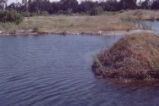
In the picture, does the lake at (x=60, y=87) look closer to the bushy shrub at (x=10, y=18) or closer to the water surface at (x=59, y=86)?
the water surface at (x=59, y=86)

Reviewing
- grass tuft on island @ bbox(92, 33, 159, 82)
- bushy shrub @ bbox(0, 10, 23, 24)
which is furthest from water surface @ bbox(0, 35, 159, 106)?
bushy shrub @ bbox(0, 10, 23, 24)

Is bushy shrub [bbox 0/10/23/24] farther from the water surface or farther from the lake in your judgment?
the lake

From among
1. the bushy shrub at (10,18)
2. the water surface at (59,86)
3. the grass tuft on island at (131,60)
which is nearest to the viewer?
the water surface at (59,86)

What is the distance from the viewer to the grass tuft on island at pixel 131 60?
1446cm

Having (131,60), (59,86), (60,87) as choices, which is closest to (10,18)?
(131,60)

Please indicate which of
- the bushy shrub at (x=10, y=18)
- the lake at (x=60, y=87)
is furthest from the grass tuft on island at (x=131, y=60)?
the bushy shrub at (x=10, y=18)

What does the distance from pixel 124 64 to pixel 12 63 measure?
8081 millimetres

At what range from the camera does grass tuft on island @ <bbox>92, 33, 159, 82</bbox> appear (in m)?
14.5

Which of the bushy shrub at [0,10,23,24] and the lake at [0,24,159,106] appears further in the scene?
the bushy shrub at [0,10,23,24]

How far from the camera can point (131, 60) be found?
587 inches

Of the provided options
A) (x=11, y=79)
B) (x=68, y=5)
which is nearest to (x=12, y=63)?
(x=11, y=79)

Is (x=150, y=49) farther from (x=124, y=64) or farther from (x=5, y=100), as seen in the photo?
(x=5, y=100)

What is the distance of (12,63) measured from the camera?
18422 millimetres

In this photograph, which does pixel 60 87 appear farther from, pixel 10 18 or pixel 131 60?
pixel 10 18
